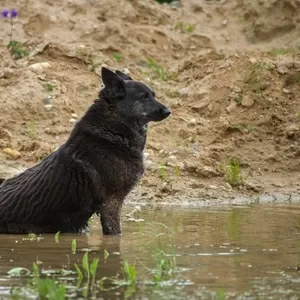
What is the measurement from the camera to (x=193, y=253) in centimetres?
834

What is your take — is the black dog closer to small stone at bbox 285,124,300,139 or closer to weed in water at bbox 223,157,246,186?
weed in water at bbox 223,157,246,186

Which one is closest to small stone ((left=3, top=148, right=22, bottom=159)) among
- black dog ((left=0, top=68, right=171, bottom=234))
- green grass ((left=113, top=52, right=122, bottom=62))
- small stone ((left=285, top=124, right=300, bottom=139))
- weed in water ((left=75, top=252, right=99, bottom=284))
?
black dog ((left=0, top=68, right=171, bottom=234))

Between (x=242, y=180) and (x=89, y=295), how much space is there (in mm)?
5834

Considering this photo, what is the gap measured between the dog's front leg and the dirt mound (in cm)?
232

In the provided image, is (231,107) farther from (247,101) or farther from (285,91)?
(285,91)

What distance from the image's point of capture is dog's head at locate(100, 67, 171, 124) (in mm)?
9930

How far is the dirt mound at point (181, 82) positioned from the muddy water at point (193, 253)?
5.20 ft

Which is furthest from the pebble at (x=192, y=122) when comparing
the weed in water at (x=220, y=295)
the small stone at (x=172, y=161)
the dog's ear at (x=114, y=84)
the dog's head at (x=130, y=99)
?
the weed in water at (x=220, y=295)

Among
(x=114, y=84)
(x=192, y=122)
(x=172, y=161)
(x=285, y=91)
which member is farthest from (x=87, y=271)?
(x=285, y=91)

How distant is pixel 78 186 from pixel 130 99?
1.02m

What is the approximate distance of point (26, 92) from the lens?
13320 mm

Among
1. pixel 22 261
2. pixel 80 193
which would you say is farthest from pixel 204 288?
pixel 80 193

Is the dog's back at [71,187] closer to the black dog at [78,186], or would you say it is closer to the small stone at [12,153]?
the black dog at [78,186]

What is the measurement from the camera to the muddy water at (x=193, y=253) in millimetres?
6871
